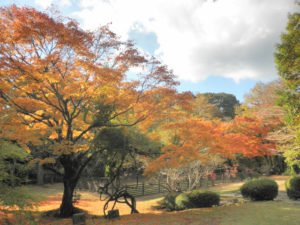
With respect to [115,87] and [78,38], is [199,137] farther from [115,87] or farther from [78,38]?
[78,38]

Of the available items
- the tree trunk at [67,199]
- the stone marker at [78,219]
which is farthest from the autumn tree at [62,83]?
the stone marker at [78,219]

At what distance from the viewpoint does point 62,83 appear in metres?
7.29

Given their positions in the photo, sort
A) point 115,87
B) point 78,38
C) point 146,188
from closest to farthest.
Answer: point 78,38
point 115,87
point 146,188

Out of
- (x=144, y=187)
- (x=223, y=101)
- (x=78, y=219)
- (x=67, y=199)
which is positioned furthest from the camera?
(x=223, y=101)

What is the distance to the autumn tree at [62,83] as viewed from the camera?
6082 mm

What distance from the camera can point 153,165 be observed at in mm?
8875

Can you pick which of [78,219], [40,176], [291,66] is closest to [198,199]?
[78,219]

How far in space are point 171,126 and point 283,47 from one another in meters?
5.75

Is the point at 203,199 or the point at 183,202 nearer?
the point at 203,199

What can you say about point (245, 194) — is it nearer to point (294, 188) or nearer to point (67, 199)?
point (294, 188)

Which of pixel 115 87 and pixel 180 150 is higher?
pixel 115 87

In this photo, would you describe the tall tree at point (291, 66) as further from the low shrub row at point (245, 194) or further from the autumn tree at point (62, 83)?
the autumn tree at point (62, 83)

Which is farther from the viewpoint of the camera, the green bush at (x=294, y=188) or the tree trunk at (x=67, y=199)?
the green bush at (x=294, y=188)

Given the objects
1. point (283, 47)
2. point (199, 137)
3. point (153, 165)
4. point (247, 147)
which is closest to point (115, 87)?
point (153, 165)
